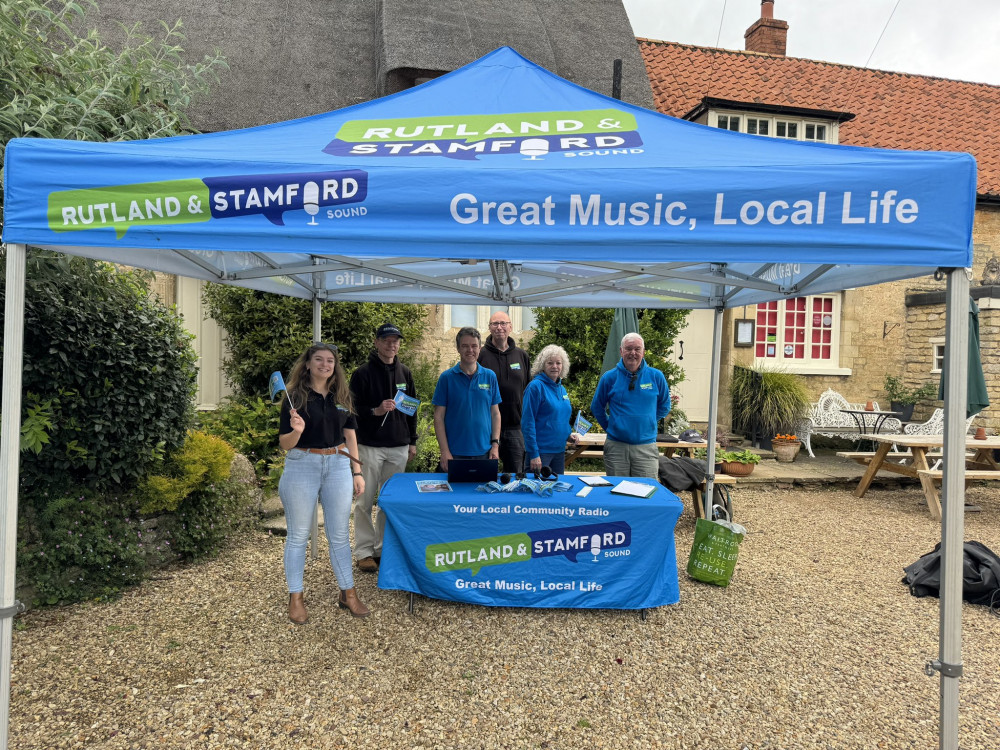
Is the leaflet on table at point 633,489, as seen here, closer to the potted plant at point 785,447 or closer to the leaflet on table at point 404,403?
the leaflet on table at point 404,403

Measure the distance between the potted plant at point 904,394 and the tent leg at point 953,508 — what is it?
10.1 meters

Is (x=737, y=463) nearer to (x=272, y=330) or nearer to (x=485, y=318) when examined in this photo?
(x=485, y=318)

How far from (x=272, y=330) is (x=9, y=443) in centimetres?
592

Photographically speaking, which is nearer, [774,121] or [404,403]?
[404,403]

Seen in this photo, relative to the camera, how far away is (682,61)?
1388 centimetres

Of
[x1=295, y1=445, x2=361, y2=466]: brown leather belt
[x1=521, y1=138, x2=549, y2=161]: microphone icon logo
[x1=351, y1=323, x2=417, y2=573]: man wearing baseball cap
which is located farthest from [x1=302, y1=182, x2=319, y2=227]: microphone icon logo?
[x1=351, y1=323, x2=417, y2=573]: man wearing baseball cap

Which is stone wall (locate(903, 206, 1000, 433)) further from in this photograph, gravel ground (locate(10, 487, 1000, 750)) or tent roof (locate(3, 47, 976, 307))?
tent roof (locate(3, 47, 976, 307))

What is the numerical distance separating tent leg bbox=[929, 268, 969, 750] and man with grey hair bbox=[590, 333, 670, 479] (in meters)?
2.48

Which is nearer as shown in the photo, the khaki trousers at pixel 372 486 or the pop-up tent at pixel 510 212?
the pop-up tent at pixel 510 212

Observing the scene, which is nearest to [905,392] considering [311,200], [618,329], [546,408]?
[618,329]

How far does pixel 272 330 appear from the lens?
820cm

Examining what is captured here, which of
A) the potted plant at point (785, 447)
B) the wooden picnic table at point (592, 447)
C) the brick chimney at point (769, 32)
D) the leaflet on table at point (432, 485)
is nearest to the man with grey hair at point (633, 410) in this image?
the leaflet on table at point (432, 485)

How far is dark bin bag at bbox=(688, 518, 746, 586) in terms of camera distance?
14.6 feet

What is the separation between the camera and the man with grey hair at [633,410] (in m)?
4.94
